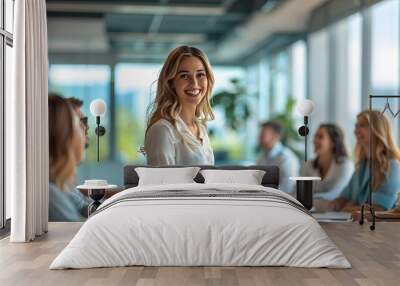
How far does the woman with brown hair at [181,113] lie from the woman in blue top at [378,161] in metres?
1.67

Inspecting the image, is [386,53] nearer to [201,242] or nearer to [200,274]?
[201,242]

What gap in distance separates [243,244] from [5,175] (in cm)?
310

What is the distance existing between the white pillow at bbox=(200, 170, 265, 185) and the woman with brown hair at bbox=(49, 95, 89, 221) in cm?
129

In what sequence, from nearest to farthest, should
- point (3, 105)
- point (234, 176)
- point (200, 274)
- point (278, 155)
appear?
point (200, 274)
point (234, 176)
point (3, 105)
point (278, 155)

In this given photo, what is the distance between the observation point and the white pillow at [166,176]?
670 cm

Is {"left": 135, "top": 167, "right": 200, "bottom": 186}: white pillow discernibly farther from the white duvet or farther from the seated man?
the seated man

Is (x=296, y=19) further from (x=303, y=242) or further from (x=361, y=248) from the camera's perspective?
(x=303, y=242)

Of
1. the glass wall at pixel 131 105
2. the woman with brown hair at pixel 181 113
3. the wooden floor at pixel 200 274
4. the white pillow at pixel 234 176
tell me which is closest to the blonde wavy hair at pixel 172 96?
the woman with brown hair at pixel 181 113

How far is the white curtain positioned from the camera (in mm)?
6160

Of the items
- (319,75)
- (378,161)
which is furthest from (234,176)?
(319,75)

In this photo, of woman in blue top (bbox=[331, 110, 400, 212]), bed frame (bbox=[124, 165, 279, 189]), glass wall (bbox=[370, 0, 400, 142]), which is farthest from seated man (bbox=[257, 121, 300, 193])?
bed frame (bbox=[124, 165, 279, 189])

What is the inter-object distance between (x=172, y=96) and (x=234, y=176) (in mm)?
1156

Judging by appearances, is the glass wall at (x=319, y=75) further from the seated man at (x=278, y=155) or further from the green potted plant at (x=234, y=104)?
the green potted plant at (x=234, y=104)

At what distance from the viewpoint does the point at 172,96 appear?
7.35 meters
